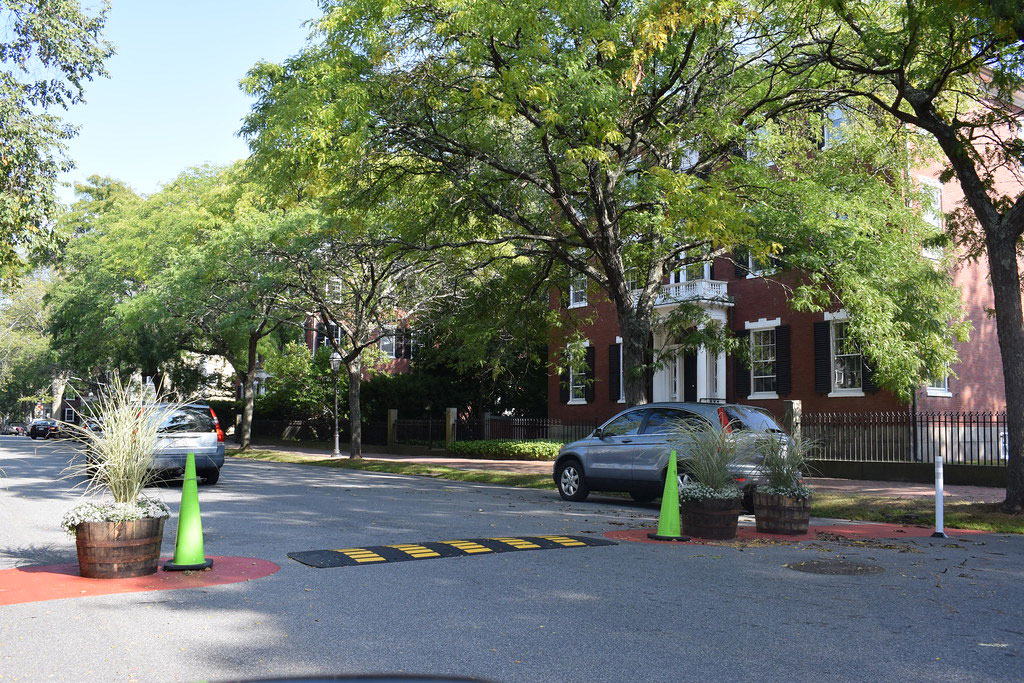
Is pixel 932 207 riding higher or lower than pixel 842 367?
higher

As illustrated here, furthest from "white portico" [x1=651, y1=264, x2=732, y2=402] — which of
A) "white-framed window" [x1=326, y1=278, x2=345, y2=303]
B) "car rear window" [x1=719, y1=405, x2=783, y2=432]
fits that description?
"car rear window" [x1=719, y1=405, x2=783, y2=432]

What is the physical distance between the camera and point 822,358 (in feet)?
90.6

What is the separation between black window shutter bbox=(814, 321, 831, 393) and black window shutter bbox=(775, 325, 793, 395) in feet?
3.28

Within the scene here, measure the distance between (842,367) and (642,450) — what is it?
46.7ft

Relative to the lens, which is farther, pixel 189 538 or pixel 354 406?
pixel 354 406

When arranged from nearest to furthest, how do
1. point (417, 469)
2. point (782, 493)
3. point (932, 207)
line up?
point (782, 493) → point (932, 207) → point (417, 469)

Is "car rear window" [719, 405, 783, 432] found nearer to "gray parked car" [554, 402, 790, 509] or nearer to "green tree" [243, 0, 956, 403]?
"gray parked car" [554, 402, 790, 509]

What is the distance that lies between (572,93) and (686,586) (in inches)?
378

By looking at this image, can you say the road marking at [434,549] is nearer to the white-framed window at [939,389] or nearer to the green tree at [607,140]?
the green tree at [607,140]

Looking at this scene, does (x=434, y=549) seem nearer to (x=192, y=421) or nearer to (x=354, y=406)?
(x=192, y=421)

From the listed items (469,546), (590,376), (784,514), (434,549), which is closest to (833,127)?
(784,514)

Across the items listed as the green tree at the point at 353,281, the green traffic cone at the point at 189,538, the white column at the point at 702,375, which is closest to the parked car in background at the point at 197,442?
the green tree at the point at 353,281

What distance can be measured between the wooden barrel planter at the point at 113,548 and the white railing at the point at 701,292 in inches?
896

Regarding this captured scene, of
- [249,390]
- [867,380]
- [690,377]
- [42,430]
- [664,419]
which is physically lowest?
[42,430]
